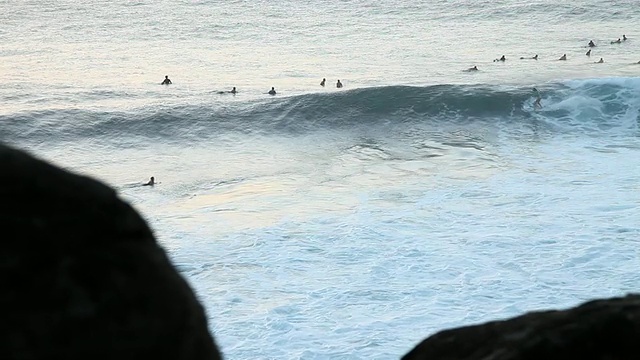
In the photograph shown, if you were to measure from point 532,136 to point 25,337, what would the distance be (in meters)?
22.3

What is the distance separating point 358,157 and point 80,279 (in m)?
19.7

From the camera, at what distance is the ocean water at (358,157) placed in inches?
430

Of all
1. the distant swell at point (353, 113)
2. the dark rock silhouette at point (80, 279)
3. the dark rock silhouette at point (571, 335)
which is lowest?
the distant swell at point (353, 113)

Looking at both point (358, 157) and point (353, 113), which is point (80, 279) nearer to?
point (358, 157)

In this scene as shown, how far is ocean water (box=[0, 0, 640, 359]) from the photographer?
10.9 m

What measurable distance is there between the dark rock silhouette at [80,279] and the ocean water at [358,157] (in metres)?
0.19

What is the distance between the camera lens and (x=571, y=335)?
132 centimetres

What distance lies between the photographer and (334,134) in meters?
24.7

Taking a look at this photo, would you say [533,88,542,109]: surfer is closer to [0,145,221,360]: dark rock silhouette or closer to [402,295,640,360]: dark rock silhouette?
[402,295,640,360]: dark rock silhouette

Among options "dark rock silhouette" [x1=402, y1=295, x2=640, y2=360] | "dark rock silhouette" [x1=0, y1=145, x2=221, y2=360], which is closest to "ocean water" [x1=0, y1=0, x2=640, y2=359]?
"dark rock silhouette" [x1=0, y1=145, x2=221, y2=360]

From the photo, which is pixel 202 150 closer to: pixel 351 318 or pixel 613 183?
pixel 613 183

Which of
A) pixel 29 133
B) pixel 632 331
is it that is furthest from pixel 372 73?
pixel 632 331

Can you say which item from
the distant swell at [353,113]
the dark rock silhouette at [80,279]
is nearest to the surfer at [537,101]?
the distant swell at [353,113]

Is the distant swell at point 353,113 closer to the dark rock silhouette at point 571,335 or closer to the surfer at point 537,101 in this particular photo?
the surfer at point 537,101
